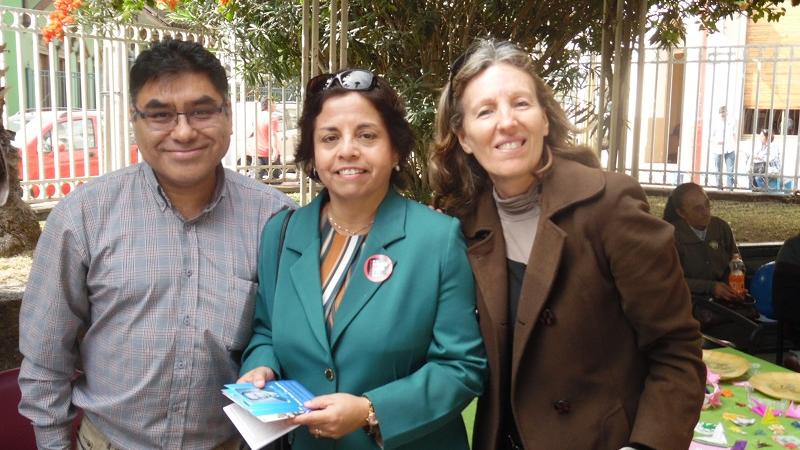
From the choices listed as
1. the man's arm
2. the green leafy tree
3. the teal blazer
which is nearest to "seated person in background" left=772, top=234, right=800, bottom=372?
the green leafy tree

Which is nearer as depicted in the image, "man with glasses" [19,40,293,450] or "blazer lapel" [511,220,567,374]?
"blazer lapel" [511,220,567,374]

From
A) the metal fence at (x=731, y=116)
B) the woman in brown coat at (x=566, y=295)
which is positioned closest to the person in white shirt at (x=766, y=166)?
the metal fence at (x=731, y=116)

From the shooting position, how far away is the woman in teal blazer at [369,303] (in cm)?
181

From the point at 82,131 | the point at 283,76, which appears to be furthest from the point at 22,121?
the point at 283,76

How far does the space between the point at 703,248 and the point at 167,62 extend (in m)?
4.12

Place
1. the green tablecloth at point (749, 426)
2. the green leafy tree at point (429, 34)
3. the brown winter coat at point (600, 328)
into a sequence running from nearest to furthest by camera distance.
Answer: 1. the brown winter coat at point (600, 328)
2. the green tablecloth at point (749, 426)
3. the green leafy tree at point (429, 34)

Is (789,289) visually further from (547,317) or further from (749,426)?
(547,317)

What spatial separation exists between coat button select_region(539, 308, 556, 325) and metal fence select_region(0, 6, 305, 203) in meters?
6.82

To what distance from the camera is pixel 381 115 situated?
192 cm

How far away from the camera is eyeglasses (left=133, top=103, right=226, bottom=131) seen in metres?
1.97

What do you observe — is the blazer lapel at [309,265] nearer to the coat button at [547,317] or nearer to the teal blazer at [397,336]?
the teal blazer at [397,336]

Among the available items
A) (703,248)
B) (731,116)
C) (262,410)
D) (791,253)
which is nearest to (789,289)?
(791,253)

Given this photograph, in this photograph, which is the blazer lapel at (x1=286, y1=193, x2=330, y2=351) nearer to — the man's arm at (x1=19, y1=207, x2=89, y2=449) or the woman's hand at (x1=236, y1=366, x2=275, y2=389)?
the woman's hand at (x1=236, y1=366, x2=275, y2=389)

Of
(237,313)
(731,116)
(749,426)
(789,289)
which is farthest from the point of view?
(731,116)
